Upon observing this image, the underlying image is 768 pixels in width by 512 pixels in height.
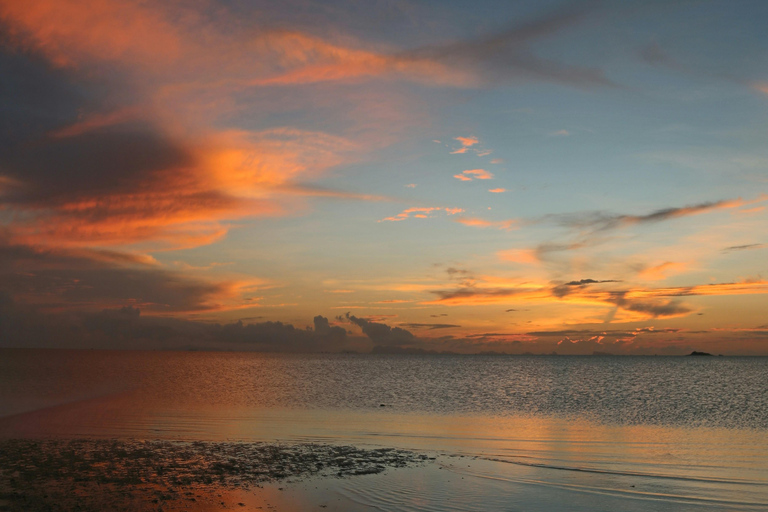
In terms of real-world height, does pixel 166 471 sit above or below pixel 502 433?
above

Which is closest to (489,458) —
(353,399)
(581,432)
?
(581,432)

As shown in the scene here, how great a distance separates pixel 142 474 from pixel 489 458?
15.3 m

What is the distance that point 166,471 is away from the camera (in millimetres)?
21391

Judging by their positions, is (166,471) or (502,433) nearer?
(166,471)

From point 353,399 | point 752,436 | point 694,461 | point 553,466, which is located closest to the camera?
point 553,466

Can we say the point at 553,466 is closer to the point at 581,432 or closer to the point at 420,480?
the point at 420,480

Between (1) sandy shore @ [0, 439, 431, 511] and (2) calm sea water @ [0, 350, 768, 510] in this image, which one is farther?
(2) calm sea water @ [0, 350, 768, 510]

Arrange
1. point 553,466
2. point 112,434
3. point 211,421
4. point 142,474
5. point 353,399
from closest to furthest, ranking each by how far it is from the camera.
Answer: point 142,474, point 553,466, point 112,434, point 211,421, point 353,399

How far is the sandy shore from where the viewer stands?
17.2 m

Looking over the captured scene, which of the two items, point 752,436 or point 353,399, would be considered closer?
point 752,436

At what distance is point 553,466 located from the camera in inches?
978

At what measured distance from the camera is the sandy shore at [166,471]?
677 inches

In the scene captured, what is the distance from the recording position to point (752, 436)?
35812 millimetres

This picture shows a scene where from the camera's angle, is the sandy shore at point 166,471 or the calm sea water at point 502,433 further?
the calm sea water at point 502,433
